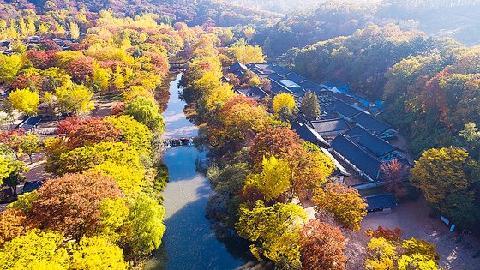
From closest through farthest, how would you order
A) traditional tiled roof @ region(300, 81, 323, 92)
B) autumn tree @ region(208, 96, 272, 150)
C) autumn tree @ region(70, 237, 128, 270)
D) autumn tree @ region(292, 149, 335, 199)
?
autumn tree @ region(70, 237, 128, 270) → autumn tree @ region(292, 149, 335, 199) → autumn tree @ region(208, 96, 272, 150) → traditional tiled roof @ region(300, 81, 323, 92)

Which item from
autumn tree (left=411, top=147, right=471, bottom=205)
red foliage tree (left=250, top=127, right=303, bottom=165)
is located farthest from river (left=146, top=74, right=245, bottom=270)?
autumn tree (left=411, top=147, right=471, bottom=205)

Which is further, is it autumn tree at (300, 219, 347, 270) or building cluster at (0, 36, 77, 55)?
building cluster at (0, 36, 77, 55)

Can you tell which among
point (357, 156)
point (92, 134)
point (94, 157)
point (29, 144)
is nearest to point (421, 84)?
point (357, 156)

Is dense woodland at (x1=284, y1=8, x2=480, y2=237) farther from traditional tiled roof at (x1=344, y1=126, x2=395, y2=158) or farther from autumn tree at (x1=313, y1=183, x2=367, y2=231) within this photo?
autumn tree at (x1=313, y1=183, x2=367, y2=231)

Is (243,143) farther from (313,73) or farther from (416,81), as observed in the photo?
(313,73)

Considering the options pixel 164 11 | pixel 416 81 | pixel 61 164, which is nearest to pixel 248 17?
pixel 164 11

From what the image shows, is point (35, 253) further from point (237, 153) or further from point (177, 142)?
point (177, 142)
